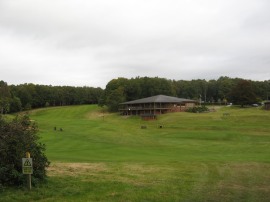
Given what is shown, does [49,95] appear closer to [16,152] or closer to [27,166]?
[16,152]

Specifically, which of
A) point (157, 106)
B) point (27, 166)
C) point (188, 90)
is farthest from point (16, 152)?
point (188, 90)

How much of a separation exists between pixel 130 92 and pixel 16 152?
125261 millimetres

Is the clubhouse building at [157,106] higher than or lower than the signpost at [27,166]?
higher

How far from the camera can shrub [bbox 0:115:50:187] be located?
590 inches

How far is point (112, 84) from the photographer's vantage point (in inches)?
5458

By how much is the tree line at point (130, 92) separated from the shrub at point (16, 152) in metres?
94.8

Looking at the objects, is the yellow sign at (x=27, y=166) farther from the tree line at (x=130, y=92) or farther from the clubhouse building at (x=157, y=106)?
the tree line at (x=130, y=92)

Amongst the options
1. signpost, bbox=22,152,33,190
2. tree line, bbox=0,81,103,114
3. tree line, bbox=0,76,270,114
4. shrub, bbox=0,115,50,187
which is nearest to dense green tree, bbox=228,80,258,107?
tree line, bbox=0,76,270,114

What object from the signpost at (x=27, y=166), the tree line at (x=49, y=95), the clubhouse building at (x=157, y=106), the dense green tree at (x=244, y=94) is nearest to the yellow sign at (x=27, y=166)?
the signpost at (x=27, y=166)

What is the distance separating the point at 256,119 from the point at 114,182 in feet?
208

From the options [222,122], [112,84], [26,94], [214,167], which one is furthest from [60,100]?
[214,167]

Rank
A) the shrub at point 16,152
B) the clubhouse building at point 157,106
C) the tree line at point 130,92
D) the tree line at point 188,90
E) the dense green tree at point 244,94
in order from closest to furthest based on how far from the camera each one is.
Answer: the shrub at point 16,152 < the clubhouse building at point 157,106 < the dense green tree at point 244,94 < the tree line at point 188,90 < the tree line at point 130,92

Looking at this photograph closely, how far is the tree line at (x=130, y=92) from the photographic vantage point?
11751 centimetres

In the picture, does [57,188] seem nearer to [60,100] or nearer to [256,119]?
[256,119]
